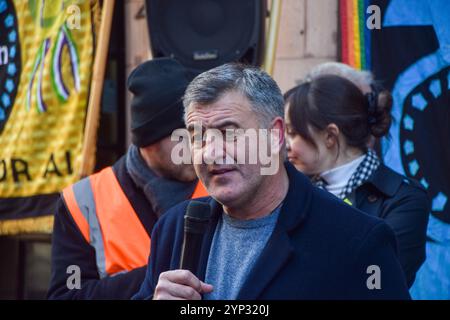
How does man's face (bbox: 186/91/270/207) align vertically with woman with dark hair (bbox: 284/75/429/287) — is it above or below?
above

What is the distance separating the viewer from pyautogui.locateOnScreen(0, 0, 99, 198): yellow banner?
5.78 metres

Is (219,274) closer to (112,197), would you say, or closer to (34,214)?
(112,197)

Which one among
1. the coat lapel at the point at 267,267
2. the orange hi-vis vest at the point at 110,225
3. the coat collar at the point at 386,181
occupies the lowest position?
the orange hi-vis vest at the point at 110,225

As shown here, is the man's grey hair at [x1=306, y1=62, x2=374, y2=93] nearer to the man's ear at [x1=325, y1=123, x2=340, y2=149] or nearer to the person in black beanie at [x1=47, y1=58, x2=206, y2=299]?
the man's ear at [x1=325, y1=123, x2=340, y2=149]

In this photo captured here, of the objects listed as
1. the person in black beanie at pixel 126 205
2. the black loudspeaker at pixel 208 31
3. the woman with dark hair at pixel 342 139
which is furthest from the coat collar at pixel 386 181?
the black loudspeaker at pixel 208 31

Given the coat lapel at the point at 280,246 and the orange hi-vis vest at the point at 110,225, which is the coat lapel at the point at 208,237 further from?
the orange hi-vis vest at the point at 110,225

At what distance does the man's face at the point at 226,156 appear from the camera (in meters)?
2.23

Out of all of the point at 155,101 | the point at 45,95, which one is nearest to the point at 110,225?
the point at 155,101

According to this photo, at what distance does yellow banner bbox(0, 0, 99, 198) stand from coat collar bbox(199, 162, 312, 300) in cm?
351

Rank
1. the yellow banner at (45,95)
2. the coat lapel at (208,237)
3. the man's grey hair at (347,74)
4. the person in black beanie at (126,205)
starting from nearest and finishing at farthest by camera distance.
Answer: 1. the coat lapel at (208,237)
2. the person in black beanie at (126,205)
3. the man's grey hair at (347,74)
4. the yellow banner at (45,95)

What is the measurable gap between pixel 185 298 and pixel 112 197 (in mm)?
1294

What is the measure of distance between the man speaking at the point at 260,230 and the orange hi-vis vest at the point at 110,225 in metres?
0.74

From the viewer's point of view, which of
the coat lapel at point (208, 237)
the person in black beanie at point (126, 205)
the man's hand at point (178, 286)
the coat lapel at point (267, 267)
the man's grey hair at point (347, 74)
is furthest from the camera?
the man's grey hair at point (347, 74)

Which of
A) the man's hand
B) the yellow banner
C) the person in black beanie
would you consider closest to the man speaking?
the man's hand
